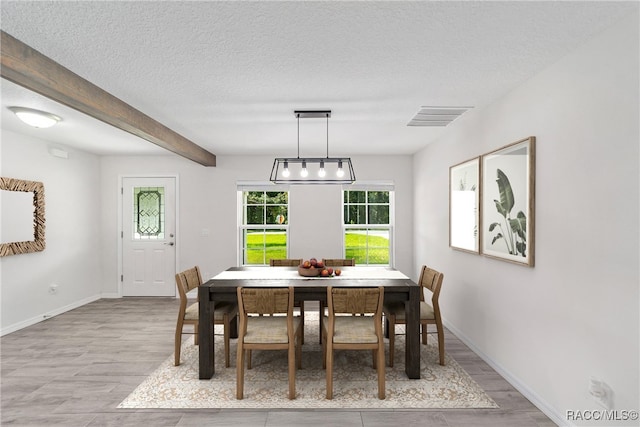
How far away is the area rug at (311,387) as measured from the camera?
99.3 inches

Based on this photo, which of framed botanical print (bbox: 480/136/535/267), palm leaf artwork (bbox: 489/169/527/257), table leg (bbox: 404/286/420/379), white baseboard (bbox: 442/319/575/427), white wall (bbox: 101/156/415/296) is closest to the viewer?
white baseboard (bbox: 442/319/575/427)

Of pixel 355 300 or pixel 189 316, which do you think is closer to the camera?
pixel 355 300

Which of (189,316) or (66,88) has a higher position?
(66,88)

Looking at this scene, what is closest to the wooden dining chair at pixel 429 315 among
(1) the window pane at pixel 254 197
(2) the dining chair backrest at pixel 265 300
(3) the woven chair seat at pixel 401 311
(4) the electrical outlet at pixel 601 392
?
(3) the woven chair seat at pixel 401 311

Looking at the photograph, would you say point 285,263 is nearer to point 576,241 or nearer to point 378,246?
point 378,246

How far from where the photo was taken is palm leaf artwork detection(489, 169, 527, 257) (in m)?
2.62

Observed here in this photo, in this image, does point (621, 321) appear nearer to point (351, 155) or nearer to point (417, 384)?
point (417, 384)

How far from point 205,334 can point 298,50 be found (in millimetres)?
2321

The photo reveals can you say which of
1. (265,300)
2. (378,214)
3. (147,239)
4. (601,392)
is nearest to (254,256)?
(147,239)

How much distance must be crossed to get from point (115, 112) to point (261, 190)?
2.96 meters

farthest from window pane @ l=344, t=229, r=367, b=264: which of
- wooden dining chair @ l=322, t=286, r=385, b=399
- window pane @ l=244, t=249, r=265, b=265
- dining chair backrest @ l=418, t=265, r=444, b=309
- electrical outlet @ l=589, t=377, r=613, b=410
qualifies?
electrical outlet @ l=589, t=377, r=613, b=410

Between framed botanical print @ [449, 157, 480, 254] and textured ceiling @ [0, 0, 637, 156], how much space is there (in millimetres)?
733

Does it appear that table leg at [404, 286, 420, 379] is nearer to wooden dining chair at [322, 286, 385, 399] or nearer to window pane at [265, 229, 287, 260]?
wooden dining chair at [322, 286, 385, 399]

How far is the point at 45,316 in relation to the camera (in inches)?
180
